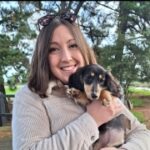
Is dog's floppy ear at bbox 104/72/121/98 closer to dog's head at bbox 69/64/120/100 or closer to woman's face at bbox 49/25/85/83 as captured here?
dog's head at bbox 69/64/120/100

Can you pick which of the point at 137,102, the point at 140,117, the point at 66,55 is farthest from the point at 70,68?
the point at 137,102

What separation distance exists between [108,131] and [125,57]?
8379mm

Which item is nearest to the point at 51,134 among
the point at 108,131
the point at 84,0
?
the point at 108,131

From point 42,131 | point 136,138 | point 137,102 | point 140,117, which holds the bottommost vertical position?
point 137,102

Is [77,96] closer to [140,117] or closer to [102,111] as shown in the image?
[102,111]

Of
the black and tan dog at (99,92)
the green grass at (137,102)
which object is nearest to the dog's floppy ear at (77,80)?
the black and tan dog at (99,92)

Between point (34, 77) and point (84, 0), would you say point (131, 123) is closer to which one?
point (34, 77)

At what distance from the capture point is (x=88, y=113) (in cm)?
183

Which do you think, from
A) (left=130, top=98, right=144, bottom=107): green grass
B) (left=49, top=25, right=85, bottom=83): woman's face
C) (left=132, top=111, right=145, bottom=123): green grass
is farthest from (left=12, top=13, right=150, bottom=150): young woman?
(left=130, top=98, right=144, bottom=107): green grass

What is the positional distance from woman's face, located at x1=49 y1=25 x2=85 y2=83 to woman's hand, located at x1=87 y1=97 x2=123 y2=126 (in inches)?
8.3

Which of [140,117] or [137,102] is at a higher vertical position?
[140,117]

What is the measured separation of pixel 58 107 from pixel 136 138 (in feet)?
1.34

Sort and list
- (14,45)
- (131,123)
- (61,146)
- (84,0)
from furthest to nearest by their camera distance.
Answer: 1. (84,0)
2. (14,45)
3. (131,123)
4. (61,146)

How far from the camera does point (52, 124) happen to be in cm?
183
